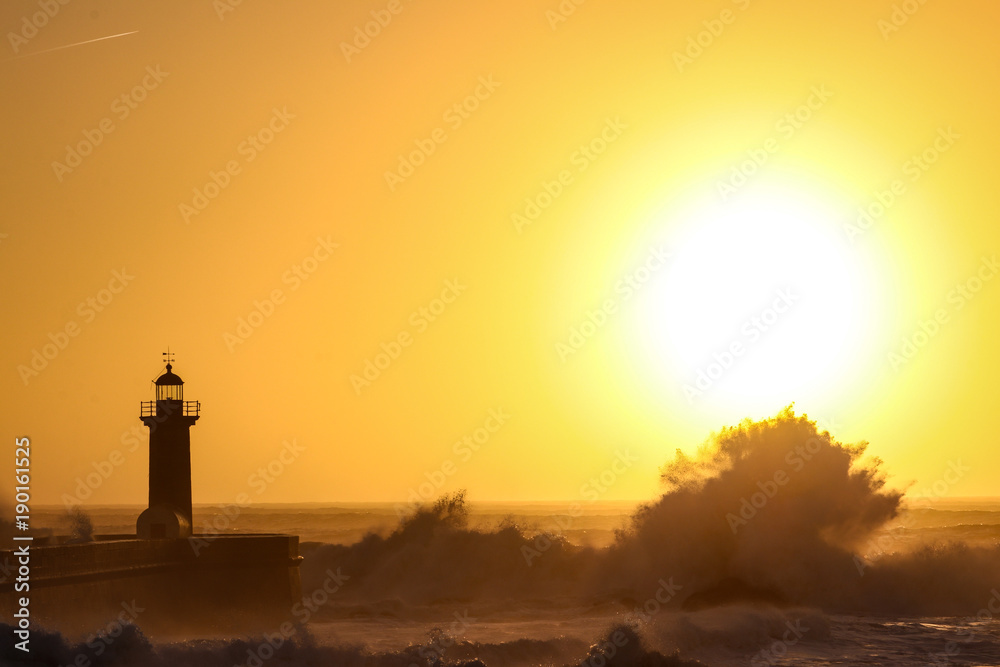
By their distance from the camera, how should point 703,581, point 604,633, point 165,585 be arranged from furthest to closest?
point 703,581 < point 165,585 < point 604,633

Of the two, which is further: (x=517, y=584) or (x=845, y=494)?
(x=517, y=584)

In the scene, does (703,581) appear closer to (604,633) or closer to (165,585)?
(604,633)

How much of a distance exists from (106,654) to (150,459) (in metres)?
7.77

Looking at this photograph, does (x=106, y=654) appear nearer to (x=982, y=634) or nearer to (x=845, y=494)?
(x=982, y=634)

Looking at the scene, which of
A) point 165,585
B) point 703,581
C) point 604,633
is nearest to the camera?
point 604,633

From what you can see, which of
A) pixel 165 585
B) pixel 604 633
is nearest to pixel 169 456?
pixel 165 585

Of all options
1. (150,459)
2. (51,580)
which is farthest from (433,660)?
(150,459)

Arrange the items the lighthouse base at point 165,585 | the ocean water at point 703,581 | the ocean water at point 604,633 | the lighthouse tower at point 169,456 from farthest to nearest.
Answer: the lighthouse tower at point 169,456, the ocean water at point 703,581, the lighthouse base at point 165,585, the ocean water at point 604,633

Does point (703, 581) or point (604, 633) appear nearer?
point (604, 633)

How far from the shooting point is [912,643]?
1688 centimetres

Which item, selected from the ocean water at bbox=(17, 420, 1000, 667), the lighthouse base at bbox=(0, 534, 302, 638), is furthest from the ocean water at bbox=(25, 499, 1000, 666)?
the lighthouse base at bbox=(0, 534, 302, 638)

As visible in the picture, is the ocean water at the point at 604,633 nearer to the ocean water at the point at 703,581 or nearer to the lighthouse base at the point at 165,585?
the ocean water at the point at 703,581

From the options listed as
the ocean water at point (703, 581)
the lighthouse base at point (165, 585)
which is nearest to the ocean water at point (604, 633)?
the ocean water at point (703, 581)

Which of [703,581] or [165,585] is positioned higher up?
[165,585]
